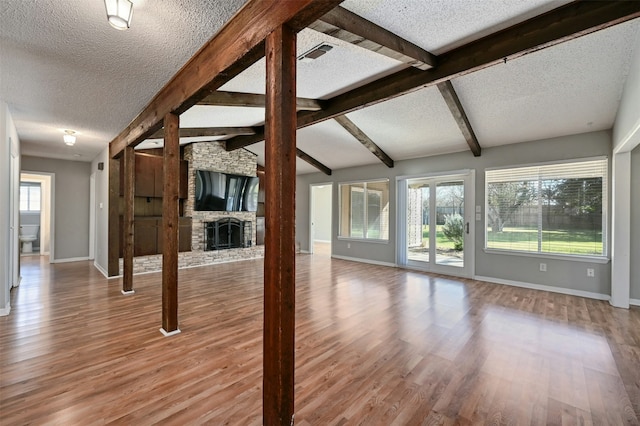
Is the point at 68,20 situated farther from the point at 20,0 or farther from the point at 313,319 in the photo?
the point at 313,319

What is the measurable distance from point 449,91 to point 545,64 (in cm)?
105

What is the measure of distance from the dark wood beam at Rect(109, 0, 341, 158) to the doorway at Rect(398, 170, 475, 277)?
5294 millimetres

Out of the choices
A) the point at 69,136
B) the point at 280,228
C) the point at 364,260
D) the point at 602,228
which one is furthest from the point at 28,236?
the point at 602,228

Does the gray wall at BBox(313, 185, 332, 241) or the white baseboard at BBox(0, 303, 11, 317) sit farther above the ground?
the gray wall at BBox(313, 185, 332, 241)

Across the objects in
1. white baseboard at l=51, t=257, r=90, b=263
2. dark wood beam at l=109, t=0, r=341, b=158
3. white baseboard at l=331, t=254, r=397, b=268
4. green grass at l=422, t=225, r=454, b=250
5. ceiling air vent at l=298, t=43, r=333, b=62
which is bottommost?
white baseboard at l=331, t=254, r=397, b=268

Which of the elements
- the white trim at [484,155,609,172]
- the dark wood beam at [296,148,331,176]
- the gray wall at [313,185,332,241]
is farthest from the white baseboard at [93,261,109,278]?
the gray wall at [313,185,332,241]

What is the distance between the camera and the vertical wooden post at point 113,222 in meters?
5.53

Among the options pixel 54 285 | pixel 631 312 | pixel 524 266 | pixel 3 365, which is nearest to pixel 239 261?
pixel 54 285

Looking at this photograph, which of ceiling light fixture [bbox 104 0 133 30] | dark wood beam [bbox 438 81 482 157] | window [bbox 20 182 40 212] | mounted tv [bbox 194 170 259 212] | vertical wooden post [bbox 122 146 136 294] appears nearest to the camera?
ceiling light fixture [bbox 104 0 133 30]

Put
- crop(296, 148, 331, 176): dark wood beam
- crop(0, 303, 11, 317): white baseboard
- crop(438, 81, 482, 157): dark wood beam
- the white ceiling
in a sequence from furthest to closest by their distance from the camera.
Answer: crop(296, 148, 331, 176): dark wood beam < crop(438, 81, 482, 157): dark wood beam < crop(0, 303, 11, 317): white baseboard < the white ceiling

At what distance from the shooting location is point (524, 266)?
5281 mm

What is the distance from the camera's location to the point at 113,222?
5.58 meters

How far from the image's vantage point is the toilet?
820 cm

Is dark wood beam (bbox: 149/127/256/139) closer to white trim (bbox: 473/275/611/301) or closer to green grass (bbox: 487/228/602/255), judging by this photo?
green grass (bbox: 487/228/602/255)
